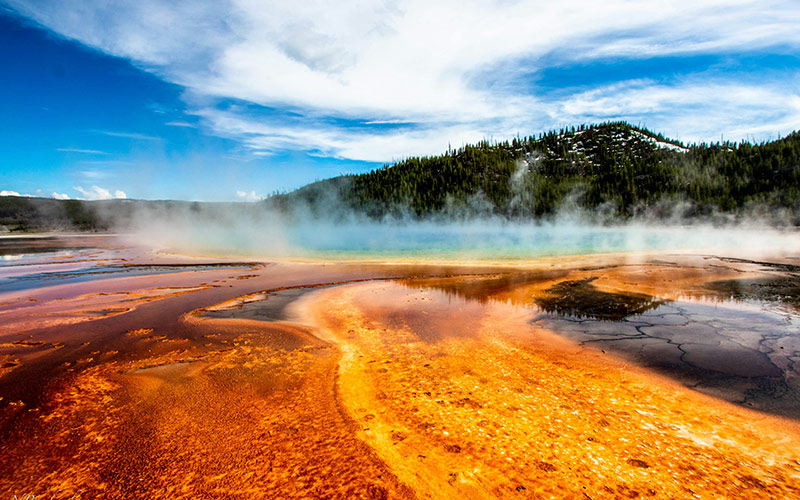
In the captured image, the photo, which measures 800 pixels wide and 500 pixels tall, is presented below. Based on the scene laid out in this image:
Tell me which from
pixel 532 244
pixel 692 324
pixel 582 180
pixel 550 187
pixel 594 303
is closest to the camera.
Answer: pixel 692 324

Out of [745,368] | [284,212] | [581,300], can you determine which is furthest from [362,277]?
[284,212]

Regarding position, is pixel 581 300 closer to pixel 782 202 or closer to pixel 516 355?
pixel 516 355

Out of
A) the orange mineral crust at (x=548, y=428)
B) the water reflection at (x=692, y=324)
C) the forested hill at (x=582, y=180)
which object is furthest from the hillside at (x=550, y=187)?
the orange mineral crust at (x=548, y=428)

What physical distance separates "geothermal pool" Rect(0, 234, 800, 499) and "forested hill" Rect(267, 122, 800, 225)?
300 ft

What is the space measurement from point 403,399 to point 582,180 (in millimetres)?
128522

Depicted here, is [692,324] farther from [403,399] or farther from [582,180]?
[582,180]

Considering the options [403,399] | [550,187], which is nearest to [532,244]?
[403,399]

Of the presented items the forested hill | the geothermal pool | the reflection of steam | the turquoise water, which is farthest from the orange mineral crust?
the forested hill

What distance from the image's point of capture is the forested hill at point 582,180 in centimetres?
8575

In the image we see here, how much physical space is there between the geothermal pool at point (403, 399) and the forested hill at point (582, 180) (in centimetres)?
9136

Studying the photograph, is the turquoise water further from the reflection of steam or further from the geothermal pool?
the geothermal pool

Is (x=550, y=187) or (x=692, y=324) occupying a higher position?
(x=550, y=187)

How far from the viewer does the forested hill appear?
8575cm

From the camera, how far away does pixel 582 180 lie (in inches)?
4542
